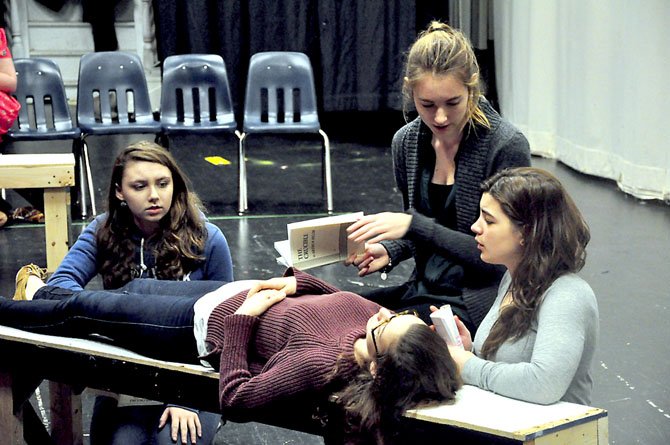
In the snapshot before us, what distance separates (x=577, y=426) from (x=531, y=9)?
5.84 metres

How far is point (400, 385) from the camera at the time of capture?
202 cm

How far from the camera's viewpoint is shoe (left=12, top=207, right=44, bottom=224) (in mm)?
5547

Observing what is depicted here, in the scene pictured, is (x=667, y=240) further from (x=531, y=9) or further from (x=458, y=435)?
(x=458, y=435)

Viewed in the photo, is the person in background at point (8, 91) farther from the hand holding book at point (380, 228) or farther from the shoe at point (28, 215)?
the hand holding book at point (380, 228)

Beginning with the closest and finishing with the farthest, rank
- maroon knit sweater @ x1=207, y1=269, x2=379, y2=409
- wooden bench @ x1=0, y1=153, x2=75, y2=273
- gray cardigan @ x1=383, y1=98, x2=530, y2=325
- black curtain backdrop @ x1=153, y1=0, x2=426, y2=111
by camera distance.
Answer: maroon knit sweater @ x1=207, y1=269, x2=379, y2=409, gray cardigan @ x1=383, y1=98, x2=530, y2=325, wooden bench @ x1=0, y1=153, x2=75, y2=273, black curtain backdrop @ x1=153, y1=0, x2=426, y2=111

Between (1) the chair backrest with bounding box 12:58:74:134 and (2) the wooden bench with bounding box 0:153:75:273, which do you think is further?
(1) the chair backrest with bounding box 12:58:74:134

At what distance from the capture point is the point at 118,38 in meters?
9.11

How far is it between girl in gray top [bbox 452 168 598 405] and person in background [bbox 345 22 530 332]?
1.27ft

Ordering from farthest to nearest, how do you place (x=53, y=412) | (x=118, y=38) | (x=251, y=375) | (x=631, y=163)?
(x=118, y=38) < (x=631, y=163) < (x=53, y=412) < (x=251, y=375)

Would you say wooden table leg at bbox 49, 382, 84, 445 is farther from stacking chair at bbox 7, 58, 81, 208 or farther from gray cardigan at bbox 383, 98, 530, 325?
stacking chair at bbox 7, 58, 81, 208

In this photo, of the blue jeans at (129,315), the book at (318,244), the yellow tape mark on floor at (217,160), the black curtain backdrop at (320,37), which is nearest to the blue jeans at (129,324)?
the blue jeans at (129,315)

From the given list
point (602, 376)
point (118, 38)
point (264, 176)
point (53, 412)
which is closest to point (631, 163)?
point (264, 176)

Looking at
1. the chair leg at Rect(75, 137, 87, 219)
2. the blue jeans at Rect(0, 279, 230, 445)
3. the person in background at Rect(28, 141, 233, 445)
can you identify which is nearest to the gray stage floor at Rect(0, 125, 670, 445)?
the chair leg at Rect(75, 137, 87, 219)

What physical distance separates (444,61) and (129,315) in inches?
41.0
